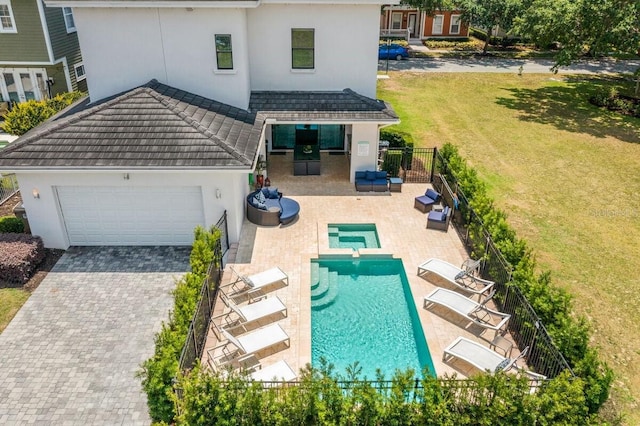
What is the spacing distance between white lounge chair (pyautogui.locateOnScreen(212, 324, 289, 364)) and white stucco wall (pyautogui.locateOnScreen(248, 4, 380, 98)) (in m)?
12.4

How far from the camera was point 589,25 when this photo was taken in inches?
1171

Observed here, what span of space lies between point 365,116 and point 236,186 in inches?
253

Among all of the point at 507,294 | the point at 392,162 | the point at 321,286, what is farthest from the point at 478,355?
the point at 392,162

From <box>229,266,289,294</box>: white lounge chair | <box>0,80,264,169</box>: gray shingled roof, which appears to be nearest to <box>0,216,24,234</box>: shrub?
<box>0,80,264,169</box>: gray shingled roof

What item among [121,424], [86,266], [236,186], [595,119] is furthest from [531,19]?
[121,424]

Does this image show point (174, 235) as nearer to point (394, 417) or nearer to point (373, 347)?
point (373, 347)

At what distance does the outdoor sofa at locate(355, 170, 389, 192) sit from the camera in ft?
68.1

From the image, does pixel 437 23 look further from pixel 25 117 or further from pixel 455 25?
pixel 25 117

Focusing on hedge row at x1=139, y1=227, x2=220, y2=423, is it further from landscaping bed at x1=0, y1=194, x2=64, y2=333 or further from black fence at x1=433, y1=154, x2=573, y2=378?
black fence at x1=433, y1=154, x2=573, y2=378

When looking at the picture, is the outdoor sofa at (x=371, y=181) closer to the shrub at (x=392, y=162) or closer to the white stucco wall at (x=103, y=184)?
the shrub at (x=392, y=162)

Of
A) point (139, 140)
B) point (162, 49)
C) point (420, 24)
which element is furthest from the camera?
point (420, 24)

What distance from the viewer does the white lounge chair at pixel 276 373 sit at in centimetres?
1114

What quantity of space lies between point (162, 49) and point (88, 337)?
11.0 metres

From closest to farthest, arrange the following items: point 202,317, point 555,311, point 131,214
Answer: point 555,311 → point 202,317 → point 131,214
